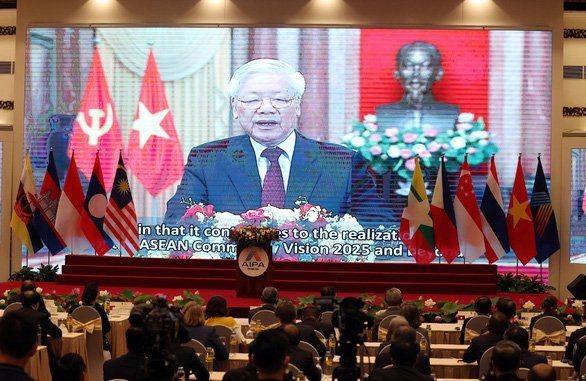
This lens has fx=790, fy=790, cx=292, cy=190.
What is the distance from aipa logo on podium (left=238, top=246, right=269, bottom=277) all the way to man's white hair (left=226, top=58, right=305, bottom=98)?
442cm

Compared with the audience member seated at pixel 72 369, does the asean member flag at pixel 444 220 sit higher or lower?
higher

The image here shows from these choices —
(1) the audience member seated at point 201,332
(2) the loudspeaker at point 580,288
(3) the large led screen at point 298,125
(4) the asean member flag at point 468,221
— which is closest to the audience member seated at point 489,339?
(1) the audience member seated at point 201,332

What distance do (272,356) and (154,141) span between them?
39.9 ft

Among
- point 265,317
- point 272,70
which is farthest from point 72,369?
point 272,70

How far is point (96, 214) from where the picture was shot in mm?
14898

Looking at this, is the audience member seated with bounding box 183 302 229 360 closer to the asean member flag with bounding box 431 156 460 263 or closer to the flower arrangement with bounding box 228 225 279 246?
the flower arrangement with bounding box 228 225 279 246

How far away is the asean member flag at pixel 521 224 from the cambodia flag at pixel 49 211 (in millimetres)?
8359

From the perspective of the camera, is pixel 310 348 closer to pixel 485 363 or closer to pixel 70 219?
pixel 485 363

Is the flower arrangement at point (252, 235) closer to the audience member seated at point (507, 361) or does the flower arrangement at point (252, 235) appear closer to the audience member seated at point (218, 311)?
the audience member seated at point (218, 311)

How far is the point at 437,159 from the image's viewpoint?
15164mm

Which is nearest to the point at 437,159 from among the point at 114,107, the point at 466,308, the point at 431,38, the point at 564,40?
the point at 431,38

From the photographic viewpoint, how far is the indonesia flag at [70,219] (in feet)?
48.6

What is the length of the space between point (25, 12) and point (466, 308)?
1077cm

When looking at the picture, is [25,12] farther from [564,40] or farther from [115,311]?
[564,40]
